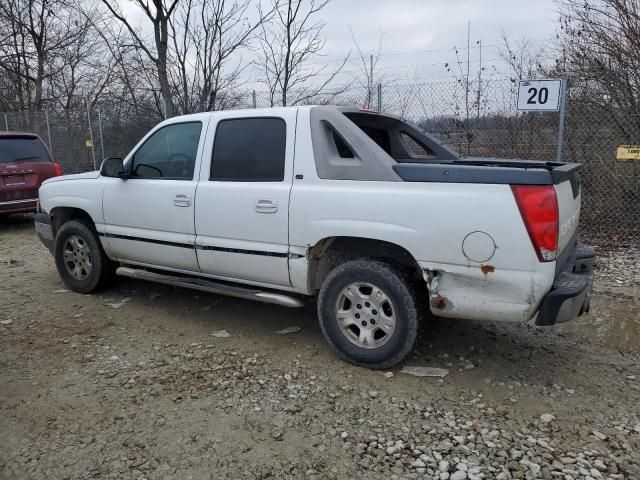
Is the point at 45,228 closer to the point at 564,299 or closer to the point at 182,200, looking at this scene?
the point at 182,200

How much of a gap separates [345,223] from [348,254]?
1.31 ft

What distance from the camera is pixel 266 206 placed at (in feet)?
12.6

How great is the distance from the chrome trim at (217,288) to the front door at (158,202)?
0.34 feet

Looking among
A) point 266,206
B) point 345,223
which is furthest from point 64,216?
point 345,223

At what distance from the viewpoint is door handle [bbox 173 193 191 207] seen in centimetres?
430

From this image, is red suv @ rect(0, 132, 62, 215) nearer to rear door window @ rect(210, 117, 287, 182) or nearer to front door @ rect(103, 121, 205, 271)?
front door @ rect(103, 121, 205, 271)

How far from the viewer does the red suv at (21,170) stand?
8812 mm

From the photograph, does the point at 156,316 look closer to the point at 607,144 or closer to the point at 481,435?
the point at 481,435

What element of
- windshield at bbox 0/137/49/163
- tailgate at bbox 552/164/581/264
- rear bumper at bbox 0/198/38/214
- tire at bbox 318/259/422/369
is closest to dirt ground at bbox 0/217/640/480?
tire at bbox 318/259/422/369

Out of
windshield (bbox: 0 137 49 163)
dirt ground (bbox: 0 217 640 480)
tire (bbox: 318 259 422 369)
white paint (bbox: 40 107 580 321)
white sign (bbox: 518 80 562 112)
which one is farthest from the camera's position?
windshield (bbox: 0 137 49 163)

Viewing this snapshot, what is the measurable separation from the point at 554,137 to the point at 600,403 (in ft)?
18.4

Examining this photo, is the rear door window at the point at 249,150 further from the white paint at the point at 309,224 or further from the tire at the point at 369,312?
the tire at the point at 369,312

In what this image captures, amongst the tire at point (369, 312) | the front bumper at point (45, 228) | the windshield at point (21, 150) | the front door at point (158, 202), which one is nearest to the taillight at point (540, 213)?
the tire at point (369, 312)

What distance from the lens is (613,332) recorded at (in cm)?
430
